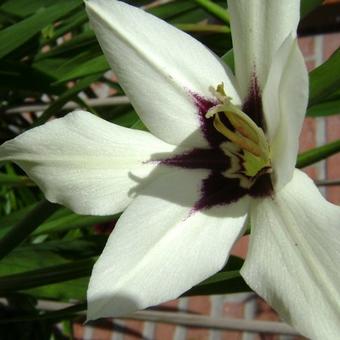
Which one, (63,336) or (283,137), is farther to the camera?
(63,336)

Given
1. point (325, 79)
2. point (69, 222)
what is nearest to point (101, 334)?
point (69, 222)

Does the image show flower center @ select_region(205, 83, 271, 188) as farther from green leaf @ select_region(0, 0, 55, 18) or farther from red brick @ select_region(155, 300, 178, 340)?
red brick @ select_region(155, 300, 178, 340)

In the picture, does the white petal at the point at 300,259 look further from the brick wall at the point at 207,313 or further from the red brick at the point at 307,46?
the red brick at the point at 307,46

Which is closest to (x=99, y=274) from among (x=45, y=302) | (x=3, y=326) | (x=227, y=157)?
(x=227, y=157)

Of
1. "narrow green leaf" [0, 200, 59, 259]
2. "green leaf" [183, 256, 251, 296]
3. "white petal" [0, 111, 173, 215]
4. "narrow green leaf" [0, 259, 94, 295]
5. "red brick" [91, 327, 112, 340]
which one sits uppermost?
"white petal" [0, 111, 173, 215]

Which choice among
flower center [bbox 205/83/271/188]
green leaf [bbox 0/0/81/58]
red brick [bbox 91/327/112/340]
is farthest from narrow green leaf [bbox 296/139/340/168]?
red brick [bbox 91/327/112/340]

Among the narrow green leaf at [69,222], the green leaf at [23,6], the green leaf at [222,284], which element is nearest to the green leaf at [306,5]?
the green leaf at [222,284]

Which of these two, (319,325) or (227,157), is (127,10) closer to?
(227,157)
